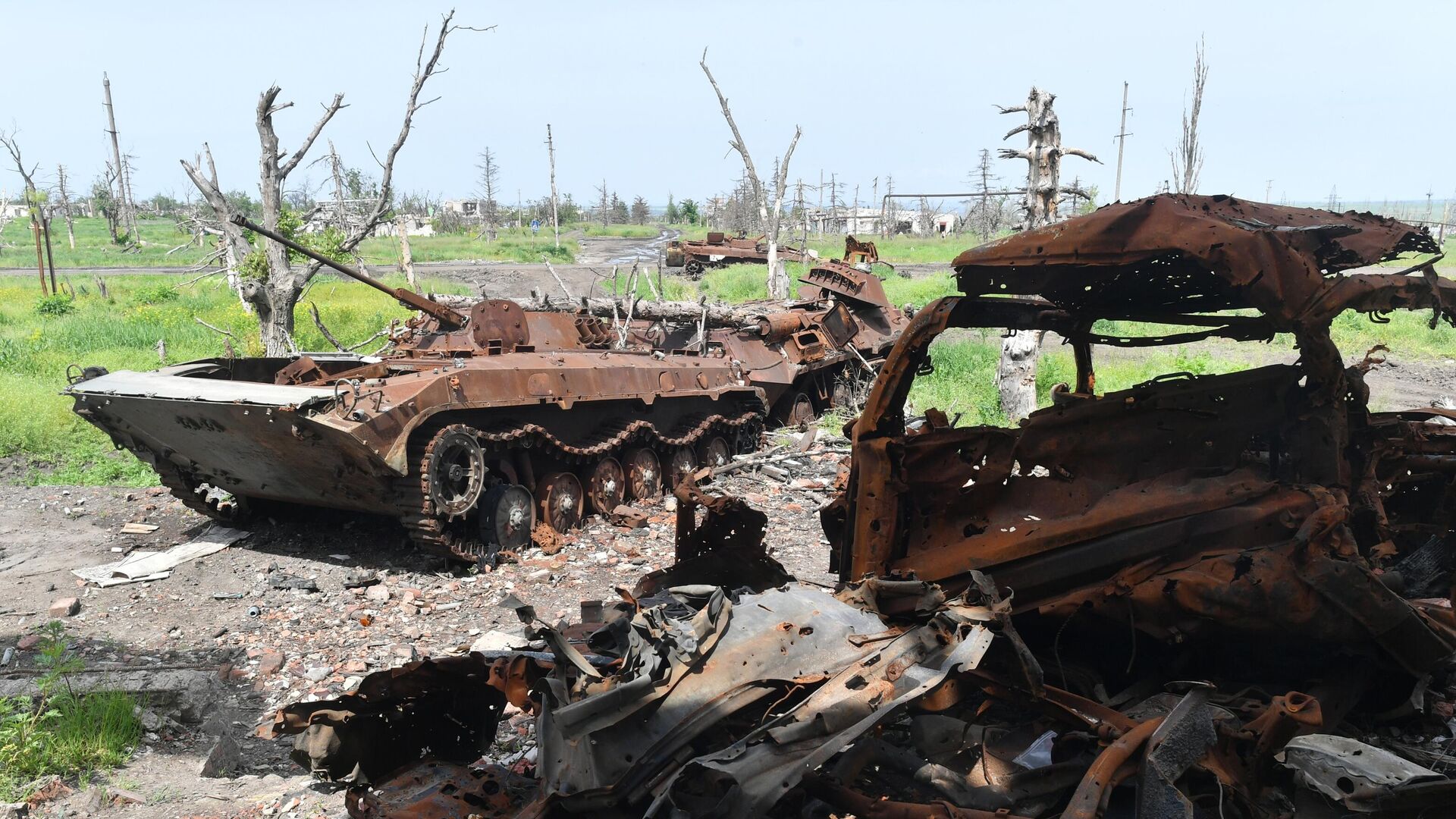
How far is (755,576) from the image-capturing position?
5047mm

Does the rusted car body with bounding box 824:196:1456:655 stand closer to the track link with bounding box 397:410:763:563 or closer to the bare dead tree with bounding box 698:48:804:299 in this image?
the track link with bounding box 397:410:763:563

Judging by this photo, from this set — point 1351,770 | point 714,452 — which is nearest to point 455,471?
point 714,452

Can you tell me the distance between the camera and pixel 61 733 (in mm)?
5254

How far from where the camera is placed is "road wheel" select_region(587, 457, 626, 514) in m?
10.4

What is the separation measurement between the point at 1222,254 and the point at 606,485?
7.52 metres

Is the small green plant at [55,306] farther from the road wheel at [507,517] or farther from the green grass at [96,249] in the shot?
the road wheel at [507,517]

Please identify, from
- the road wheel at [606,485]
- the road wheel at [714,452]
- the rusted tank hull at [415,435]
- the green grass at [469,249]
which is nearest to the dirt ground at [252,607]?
the road wheel at [606,485]

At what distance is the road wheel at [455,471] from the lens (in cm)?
823

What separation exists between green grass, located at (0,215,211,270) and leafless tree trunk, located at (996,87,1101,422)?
27767 mm

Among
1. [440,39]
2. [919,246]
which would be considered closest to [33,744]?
[440,39]

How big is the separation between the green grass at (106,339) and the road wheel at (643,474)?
18.9 feet

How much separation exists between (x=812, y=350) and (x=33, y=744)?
11076mm

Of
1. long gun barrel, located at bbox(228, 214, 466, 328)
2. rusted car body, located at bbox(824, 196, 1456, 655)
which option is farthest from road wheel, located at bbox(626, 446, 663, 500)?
rusted car body, located at bbox(824, 196, 1456, 655)

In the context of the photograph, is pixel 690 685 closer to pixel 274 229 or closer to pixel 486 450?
pixel 486 450
